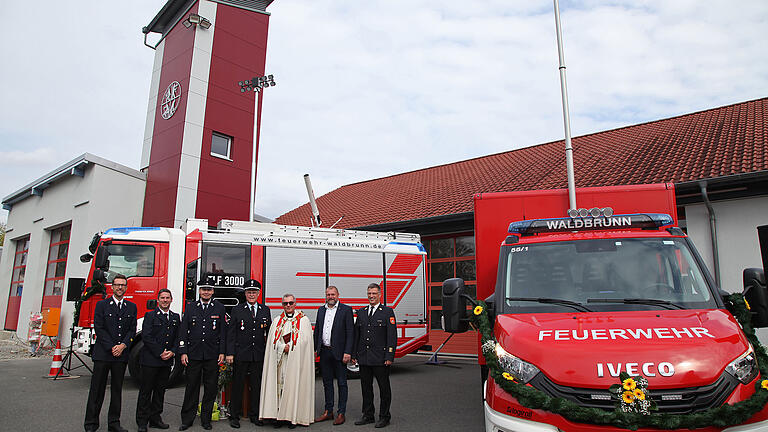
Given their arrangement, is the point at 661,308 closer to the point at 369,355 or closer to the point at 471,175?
the point at 369,355

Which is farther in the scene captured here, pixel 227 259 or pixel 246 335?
pixel 227 259

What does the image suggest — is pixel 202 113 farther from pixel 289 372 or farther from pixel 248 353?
pixel 289 372

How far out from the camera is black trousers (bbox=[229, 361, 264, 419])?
276 inches

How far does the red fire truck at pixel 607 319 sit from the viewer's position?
141 inches

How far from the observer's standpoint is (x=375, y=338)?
23.2 feet

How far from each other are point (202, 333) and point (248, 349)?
638mm

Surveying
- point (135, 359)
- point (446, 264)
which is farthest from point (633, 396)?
point (446, 264)

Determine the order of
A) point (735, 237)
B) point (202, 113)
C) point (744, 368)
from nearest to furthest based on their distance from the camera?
point (744, 368), point (735, 237), point (202, 113)

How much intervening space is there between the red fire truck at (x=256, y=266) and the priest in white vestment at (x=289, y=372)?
2914 mm

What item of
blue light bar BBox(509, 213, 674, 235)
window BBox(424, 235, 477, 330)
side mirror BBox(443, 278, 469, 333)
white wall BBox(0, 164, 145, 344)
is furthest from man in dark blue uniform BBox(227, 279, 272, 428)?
white wall BBox(0, 164, 145, 344)

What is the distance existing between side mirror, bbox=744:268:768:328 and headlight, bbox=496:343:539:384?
2.08 meters

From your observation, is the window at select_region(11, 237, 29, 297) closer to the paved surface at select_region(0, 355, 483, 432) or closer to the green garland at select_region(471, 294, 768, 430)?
the paved surface at select_region(0, 355, 483, 432)

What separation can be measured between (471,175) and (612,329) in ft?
48.3

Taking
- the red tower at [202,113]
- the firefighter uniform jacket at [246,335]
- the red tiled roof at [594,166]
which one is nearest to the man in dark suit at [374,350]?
the firefighter uniform jacket at [246,335]
